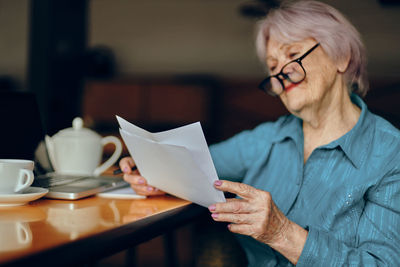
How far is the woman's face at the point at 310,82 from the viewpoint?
122cm

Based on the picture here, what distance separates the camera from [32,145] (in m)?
1.18

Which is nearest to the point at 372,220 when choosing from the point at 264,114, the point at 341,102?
the point at 341,102

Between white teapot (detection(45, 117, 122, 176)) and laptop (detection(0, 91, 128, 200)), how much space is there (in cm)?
4

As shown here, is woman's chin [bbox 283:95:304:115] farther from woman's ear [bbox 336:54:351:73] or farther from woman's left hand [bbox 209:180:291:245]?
woman's left hand [bbox 209:180:291:245]

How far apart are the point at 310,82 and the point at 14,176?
0.83 meters

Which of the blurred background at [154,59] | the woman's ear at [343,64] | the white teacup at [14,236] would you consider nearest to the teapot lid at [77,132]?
the white teacup at [14,236]

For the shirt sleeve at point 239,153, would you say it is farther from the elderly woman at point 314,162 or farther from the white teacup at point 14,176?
the white teacup at point 14,176

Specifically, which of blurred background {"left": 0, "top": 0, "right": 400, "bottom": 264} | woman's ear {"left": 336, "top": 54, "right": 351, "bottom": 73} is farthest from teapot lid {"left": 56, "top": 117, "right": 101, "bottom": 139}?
blurred background {"left": 0, "top": 0, "right": 400, "bottom": 264}

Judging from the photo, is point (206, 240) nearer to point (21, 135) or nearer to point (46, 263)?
point (21, 135)

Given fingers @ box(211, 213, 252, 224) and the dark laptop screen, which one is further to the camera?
the dark laptop screen

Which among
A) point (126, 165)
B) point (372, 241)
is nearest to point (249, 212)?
point (372, 241)

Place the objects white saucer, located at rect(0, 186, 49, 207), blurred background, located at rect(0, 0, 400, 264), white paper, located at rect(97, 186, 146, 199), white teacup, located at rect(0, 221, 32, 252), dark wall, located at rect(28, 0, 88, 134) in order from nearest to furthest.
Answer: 1. white teacup, located at rect(0, 221, 32, 252)
2. white saucer, located at rect(0, 186, 49, 207)
3. white paper, located at rect(97, 186, 146, 199)
4. blurred background, located at rect(0, 0, 400, 264)
5. dark wall, located at rect(28, 0, 88, 134)

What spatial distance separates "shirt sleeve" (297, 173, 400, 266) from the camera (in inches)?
36.6

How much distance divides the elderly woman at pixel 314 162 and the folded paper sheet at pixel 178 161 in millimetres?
40
